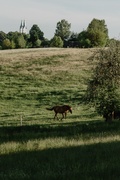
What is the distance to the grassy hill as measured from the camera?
1540 inches

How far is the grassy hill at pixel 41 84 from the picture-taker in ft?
128

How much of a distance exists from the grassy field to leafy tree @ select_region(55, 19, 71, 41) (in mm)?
79288

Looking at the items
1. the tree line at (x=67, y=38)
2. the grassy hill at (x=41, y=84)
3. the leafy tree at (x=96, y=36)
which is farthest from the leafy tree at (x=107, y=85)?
the leafy tree at (x=96, y=36)

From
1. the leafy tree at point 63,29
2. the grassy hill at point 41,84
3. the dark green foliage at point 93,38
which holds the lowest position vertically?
the grassy hill at point 41,84

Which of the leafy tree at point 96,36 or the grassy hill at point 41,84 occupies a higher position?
the leafy tree at point 96,36

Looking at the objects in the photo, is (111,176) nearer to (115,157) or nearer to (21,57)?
(115,157)

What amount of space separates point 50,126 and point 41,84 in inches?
1370

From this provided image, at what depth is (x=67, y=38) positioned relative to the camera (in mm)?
172875

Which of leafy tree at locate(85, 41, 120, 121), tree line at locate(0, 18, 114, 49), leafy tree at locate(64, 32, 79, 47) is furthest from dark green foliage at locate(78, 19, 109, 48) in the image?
leafy tree at locate(85, 41, 120, 121)

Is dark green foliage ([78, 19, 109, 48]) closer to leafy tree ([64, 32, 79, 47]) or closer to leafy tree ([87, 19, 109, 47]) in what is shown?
leafy tree ([87, 19, 109, 47])

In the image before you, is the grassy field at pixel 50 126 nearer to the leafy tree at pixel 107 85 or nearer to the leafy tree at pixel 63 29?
the leafy tree at pixel 107 85

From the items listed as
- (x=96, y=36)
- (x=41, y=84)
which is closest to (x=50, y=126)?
(x=41, y=84)

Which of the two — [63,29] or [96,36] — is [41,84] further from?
[63,29]

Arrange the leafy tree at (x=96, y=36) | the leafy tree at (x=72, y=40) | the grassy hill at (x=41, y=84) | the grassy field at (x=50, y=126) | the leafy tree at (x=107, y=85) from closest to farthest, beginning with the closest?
1. the grassy field at (x=50, y=126)
2. the leafy tree at (x=107, y=85)
3. the grassy hill at (x=41, y=84)
4. the leafy tree at (x=96, y=36)
5. the leafy tree at (x=72, y=40)
